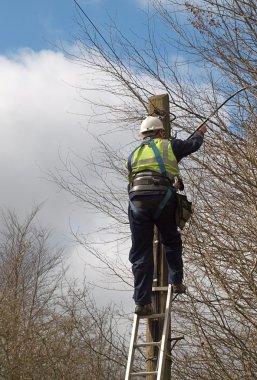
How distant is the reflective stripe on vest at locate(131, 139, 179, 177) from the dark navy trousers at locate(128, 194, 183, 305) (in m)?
0.23

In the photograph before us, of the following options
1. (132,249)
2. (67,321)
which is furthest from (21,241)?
(132,249)

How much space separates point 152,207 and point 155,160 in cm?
36

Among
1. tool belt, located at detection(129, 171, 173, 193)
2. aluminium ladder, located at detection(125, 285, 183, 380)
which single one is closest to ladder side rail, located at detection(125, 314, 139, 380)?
aluminium ladder, located at detection(125, 285, 183, 380)

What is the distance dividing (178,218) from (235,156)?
241 cm

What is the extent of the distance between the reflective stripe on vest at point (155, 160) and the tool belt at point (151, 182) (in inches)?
1.7

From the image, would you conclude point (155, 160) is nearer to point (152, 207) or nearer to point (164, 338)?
point (152, 207)

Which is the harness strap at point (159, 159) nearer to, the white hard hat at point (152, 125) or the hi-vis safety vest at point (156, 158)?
the hi-vis safety vest at point (156, 158)

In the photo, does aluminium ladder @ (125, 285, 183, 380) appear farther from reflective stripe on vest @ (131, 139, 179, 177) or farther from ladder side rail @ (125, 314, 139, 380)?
reflective stripe on vest @ (131, 139, 179, 177)

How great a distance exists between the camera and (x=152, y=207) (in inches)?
187

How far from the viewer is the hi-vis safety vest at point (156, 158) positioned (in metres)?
4.79

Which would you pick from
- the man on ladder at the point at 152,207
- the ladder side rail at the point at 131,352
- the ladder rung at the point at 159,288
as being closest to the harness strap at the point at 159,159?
the man on ladder at the point at 152,207

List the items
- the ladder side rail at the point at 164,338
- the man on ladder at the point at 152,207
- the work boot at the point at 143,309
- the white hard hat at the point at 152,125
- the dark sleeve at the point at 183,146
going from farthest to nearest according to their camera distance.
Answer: the white hard hat at the point at 152,125 → the dark sleeve at the point at 183,146 → the man on ladder at the point at 152,207 → the work boot at the point at 143,309 → the ladder side rail at the point at 164,338

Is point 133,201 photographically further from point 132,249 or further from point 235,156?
point 235,156

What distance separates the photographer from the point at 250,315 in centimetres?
684
